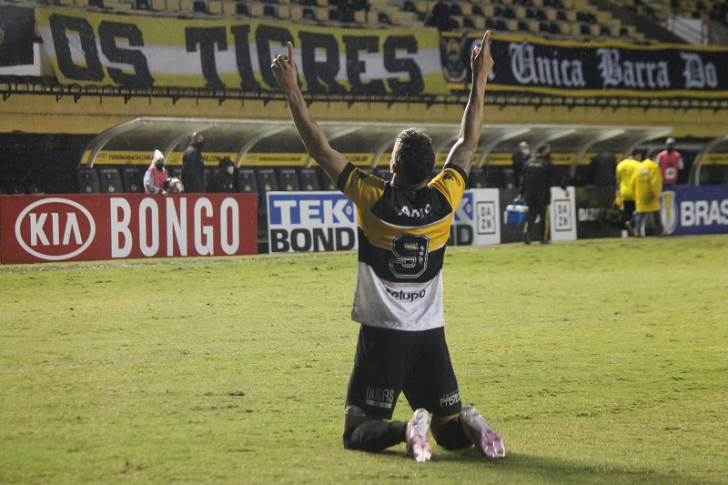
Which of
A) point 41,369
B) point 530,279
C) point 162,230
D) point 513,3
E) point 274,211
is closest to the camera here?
point 41,369

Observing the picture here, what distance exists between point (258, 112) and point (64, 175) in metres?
5.26

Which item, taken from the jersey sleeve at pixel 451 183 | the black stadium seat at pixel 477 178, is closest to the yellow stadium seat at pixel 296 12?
the black stadium seat at pixel 477 178

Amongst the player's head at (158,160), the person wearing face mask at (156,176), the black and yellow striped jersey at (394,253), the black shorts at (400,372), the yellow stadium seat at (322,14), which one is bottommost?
the black shorts at (400,372)

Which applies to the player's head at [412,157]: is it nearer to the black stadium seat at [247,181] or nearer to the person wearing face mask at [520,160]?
the black stadium seat at [247,181]

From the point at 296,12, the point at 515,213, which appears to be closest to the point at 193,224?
the point at 515,213

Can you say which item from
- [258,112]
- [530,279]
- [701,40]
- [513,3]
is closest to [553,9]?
[513,3]

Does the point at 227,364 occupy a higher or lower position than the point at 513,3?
lower

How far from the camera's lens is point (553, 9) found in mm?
33688

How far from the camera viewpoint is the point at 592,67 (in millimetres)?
29828

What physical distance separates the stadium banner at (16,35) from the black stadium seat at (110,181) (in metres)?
2.58

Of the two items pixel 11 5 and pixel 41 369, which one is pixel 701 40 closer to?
pixel 11 5

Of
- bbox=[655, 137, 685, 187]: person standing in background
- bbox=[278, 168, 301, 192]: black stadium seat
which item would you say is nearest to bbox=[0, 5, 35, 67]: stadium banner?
bbox=[278, 168, 301, 192]: black stadium seat

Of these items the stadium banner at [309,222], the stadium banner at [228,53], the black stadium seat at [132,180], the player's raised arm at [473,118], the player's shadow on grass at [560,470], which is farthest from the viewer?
the black stadium seat at [132,180]

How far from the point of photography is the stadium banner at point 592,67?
27438 millimetres
